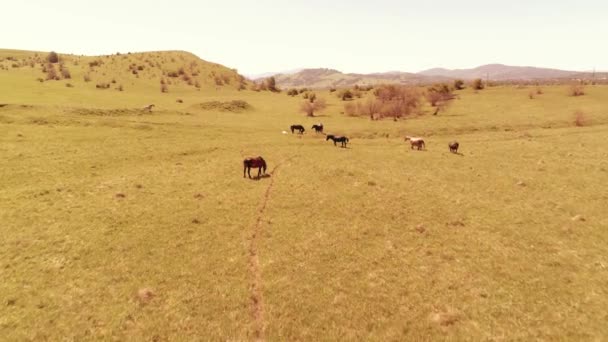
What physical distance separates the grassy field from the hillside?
37021 millimetres

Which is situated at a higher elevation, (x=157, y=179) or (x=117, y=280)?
(x=157, y=179)

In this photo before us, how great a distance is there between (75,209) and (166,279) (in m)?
9.31

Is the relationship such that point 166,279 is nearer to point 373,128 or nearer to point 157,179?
point 157,179

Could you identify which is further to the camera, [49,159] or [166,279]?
[49,159]

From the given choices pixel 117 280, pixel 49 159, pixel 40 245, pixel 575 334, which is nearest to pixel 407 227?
pixel 575 334

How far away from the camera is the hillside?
7143cm

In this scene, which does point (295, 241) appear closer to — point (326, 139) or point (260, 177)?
point (260, 177)

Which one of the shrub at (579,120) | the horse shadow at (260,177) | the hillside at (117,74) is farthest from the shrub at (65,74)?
the shrub at (579,120)

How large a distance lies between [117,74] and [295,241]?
8995cm

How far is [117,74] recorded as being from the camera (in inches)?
3570

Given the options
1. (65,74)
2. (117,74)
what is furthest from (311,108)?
(65,74)

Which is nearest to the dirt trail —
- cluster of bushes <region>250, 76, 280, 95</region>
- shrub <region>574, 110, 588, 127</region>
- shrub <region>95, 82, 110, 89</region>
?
shrub <region>574, 110, 588, 127</region>

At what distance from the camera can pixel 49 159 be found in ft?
94.6

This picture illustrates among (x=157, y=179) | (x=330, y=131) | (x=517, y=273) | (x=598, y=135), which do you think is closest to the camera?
(x=517, y=273)
